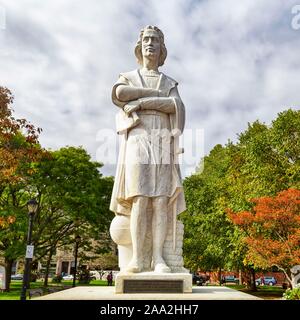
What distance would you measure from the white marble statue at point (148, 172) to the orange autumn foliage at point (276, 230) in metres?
13.6

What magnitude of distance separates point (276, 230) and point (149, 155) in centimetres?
1585

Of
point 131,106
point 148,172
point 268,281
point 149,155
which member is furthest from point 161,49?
A: point 268,281

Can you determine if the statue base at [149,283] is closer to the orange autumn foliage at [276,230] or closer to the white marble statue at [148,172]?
the white marble statue at [148,172]

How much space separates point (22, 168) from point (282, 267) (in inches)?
620

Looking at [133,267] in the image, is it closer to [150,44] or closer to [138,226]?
[138,226]

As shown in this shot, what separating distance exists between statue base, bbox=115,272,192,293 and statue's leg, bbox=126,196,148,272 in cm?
50

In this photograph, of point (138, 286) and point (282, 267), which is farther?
point (282, 267)

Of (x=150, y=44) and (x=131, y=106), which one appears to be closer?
(x=131, y=106)

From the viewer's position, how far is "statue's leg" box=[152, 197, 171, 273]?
7.45m

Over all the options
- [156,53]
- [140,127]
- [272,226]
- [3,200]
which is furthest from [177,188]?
[3,200]

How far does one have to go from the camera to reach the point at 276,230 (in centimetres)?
2147

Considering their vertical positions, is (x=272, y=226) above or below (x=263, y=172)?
below

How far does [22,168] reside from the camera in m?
23.5
